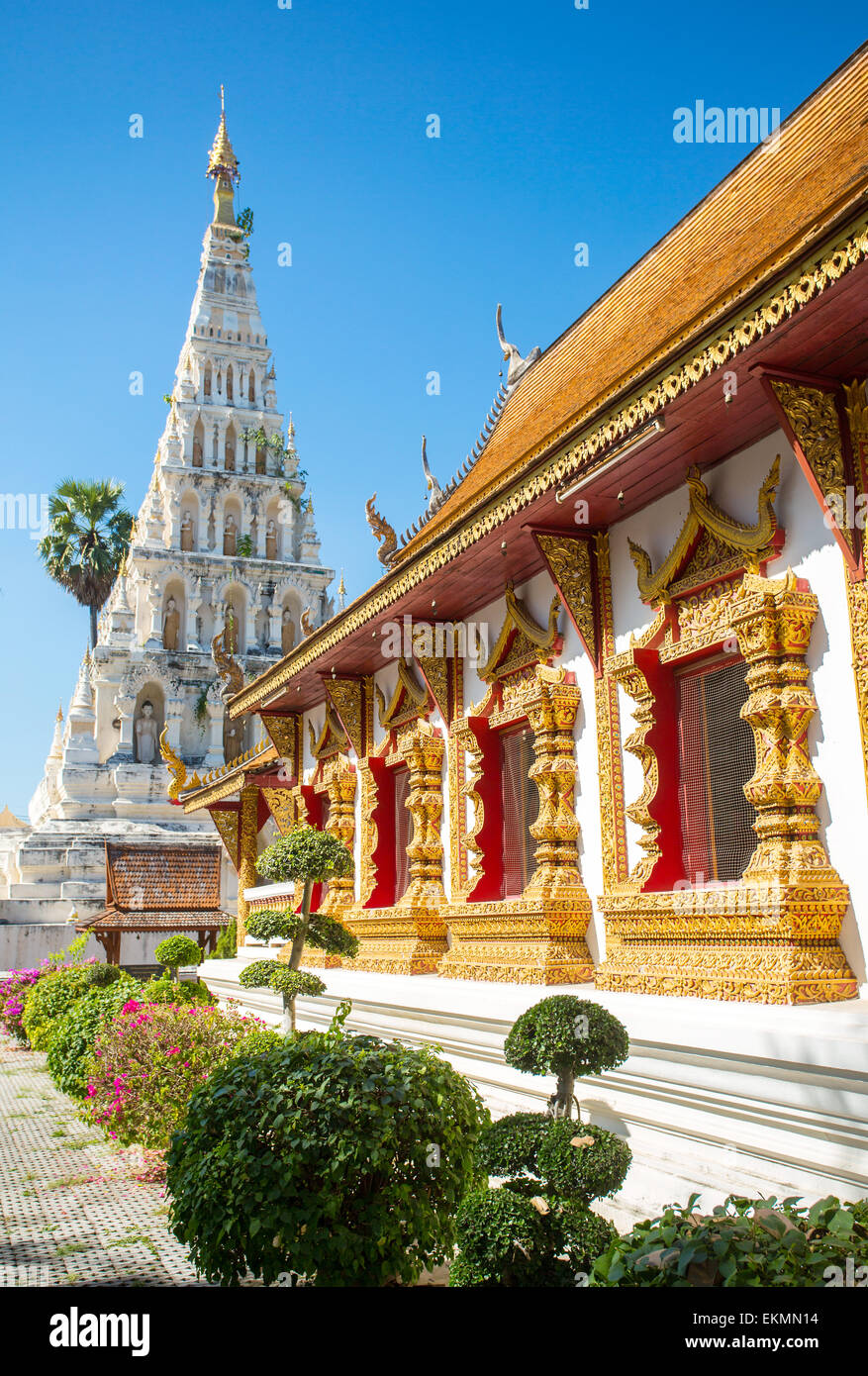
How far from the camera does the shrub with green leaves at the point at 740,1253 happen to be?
263 cm

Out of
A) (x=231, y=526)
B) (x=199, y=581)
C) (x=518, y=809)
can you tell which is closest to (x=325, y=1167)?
(x=518, y=809)

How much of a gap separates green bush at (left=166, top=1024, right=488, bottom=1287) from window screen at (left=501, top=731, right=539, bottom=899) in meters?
3.85

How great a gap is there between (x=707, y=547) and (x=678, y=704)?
1016 mm

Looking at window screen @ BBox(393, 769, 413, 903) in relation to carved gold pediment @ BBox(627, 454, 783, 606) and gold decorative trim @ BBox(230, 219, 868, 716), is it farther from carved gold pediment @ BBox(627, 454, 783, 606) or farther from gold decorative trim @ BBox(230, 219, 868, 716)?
carved gold pediment @ BBox(627, 454, 783, 606)

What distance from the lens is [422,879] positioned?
9562 millimetres

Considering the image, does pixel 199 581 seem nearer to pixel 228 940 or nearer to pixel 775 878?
pixel 228 940

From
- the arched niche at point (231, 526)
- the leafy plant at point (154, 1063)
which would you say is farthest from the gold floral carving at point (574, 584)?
the arched niche at point (231, 526)

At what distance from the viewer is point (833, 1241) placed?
2764 millimetres

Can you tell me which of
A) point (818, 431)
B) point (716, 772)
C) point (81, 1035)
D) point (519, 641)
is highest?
point (818, 431)

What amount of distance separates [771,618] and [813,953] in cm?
169

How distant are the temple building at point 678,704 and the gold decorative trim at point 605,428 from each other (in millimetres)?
17

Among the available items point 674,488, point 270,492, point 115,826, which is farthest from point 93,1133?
point 270,492

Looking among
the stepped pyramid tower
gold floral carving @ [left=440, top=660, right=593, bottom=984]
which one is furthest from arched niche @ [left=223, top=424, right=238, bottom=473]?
gold floral carving @ [left=440, top=660, right=593, bottom=984]
